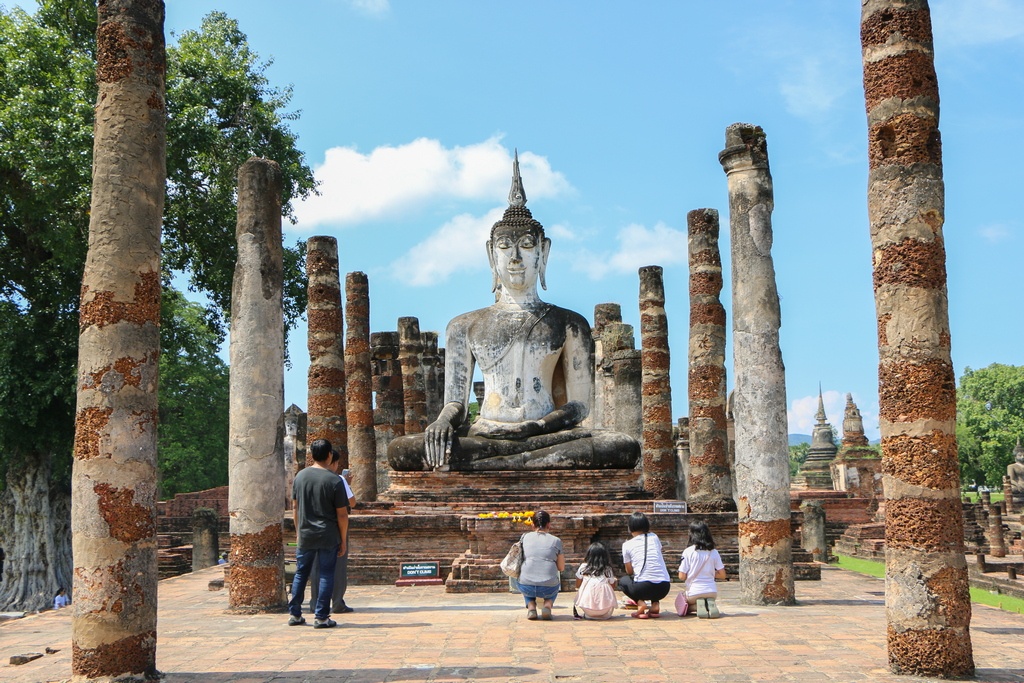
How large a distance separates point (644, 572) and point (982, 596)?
8790 millimetres

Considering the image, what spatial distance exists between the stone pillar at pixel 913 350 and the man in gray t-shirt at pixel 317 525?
4.17 m

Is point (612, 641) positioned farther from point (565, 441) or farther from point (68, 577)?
point (68, 577)

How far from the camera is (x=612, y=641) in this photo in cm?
704

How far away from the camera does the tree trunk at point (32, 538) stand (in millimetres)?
16156

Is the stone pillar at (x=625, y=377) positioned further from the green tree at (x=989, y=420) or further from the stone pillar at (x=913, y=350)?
the green tree at (x=989, y=420)

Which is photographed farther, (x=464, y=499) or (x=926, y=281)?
(x=464, y=499)

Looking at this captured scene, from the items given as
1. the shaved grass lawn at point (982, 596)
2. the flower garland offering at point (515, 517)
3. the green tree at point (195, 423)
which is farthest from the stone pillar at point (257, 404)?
the green tree at point (195, 423)

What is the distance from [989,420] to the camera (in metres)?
54.8

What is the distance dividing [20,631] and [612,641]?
5.24 m

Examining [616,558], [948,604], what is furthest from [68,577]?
[948,604]

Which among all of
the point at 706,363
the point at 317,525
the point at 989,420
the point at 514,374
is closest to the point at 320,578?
the point at 317,525

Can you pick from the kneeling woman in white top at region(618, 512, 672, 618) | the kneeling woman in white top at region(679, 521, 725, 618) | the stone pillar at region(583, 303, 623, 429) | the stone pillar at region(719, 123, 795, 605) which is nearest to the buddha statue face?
the stone pillar at region(719, 123, 795, 605)

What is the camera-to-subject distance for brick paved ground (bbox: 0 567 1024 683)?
5840mm

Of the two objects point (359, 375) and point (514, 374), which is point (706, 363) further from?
point (359, 375)
